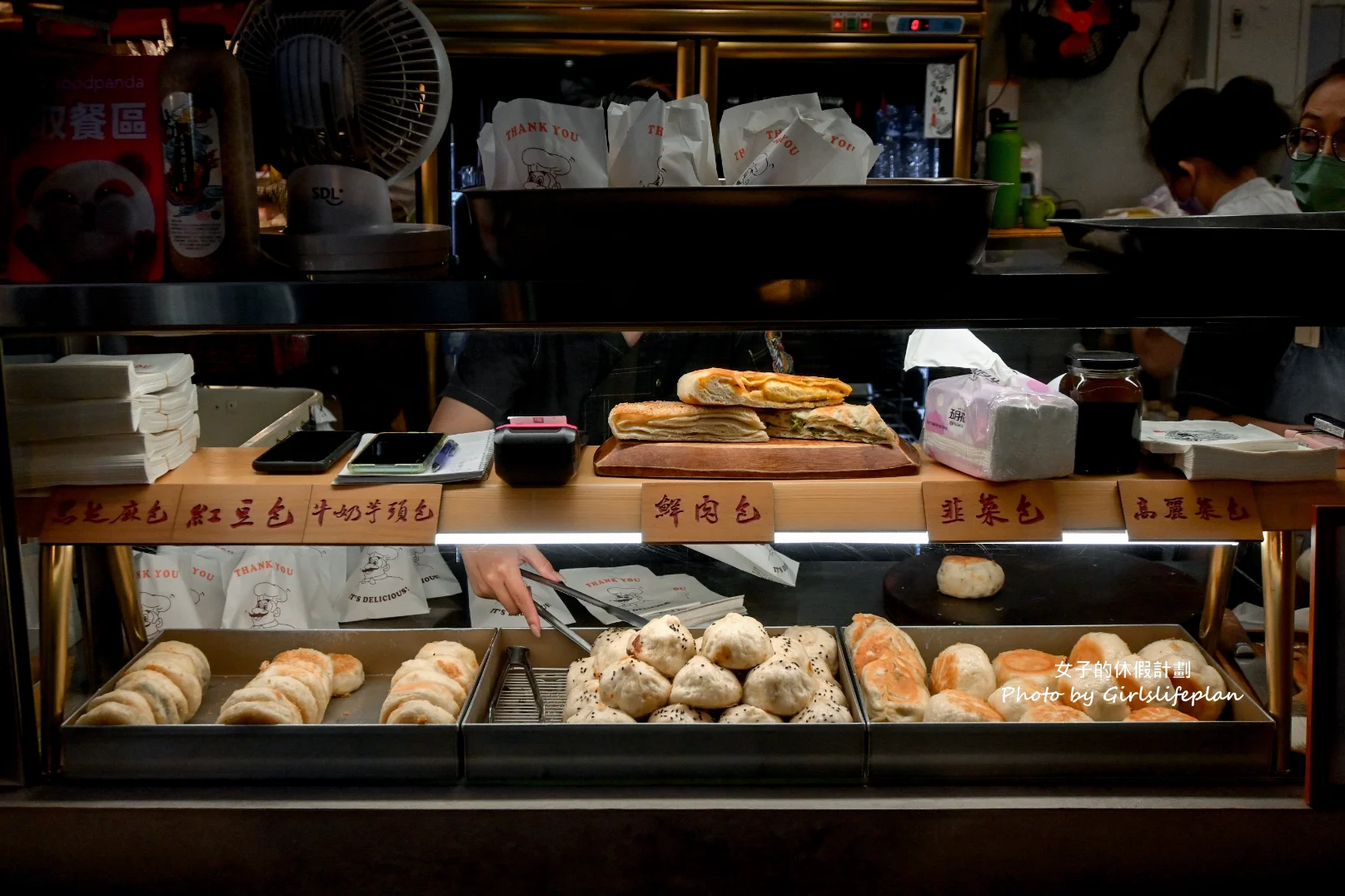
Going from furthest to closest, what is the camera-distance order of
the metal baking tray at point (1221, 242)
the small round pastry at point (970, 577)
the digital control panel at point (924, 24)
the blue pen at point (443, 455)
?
the digital control panel at point (924, 24)
the small round pastry at point (970, 577)
the blue pen at point (443, 455)
the metal baking tray at point (1221, 242)

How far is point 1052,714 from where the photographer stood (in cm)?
147

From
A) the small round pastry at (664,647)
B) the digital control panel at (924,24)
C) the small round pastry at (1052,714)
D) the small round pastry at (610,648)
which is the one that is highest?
the digital control panel at (924,24)

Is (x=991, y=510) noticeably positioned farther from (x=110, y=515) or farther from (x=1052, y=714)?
(x=110, y=515)

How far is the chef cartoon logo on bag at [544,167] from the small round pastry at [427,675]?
0.75 meters

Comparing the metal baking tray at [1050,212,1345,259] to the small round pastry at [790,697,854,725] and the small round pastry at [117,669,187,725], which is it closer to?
the small round pastry at [790,697,854,725]

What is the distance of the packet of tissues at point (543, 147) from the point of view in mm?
1313

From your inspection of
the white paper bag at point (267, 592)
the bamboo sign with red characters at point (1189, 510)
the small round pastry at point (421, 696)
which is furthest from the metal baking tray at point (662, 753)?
the white paper bag at point (267, 592)

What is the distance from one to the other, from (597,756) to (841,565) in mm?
829

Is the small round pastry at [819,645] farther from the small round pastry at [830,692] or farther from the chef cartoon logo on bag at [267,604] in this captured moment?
the chef cartoon logo on bag at [267,604]

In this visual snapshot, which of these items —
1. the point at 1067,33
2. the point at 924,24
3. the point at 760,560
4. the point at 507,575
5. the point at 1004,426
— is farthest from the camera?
the point at 1067,33

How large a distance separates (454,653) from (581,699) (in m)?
0.26

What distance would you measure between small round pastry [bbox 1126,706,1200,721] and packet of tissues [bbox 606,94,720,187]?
38.9 inches

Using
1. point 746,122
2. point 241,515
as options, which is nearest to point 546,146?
point 746,122

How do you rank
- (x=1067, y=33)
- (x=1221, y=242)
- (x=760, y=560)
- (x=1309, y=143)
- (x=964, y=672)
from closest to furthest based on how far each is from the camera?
(x=1221, y=242) → (x=964, y=672) → (x=760, y=560) → (x=1309, y=143) → (x=1067, y=33)
